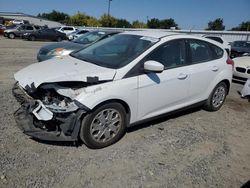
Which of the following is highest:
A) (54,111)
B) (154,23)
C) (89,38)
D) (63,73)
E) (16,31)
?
(154,23)

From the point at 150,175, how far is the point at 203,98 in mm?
2569

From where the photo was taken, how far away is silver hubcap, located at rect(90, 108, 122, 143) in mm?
3723

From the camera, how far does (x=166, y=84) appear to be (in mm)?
4344

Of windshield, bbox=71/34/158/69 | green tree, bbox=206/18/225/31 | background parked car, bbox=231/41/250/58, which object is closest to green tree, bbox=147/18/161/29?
green tree, bbox=206/18/225/31

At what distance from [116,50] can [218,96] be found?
2.66 metres

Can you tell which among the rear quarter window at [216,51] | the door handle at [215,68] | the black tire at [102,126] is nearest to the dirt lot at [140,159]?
the black tire at [102,126]

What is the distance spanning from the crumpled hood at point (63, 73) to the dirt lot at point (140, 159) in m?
0.94

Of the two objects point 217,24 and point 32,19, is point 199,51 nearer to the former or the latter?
point 32,19

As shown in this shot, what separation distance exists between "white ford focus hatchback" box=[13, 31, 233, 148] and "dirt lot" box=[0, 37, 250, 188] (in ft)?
0.93

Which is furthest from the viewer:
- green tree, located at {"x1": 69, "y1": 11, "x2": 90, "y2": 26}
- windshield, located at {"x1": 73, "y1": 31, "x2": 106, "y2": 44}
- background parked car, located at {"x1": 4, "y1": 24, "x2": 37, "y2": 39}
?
green tree, located at {"x1": 69, "y1": 11, "x2": 90, "y2": 26}

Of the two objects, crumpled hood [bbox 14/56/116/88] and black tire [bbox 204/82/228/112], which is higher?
crumpled hood [bbox 14/56/116/88]

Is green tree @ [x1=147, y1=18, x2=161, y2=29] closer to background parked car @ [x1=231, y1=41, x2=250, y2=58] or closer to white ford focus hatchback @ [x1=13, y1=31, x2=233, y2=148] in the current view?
background parked car @ [x1=231, y1=41, x2=250, y2=58]

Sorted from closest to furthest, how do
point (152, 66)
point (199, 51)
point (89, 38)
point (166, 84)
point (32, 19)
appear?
point (152, 66), point (166, 84), point (199, 51), point (89, 38), point (32, 19)

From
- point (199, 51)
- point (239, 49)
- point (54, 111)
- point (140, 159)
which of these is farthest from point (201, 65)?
point (239, 49)
